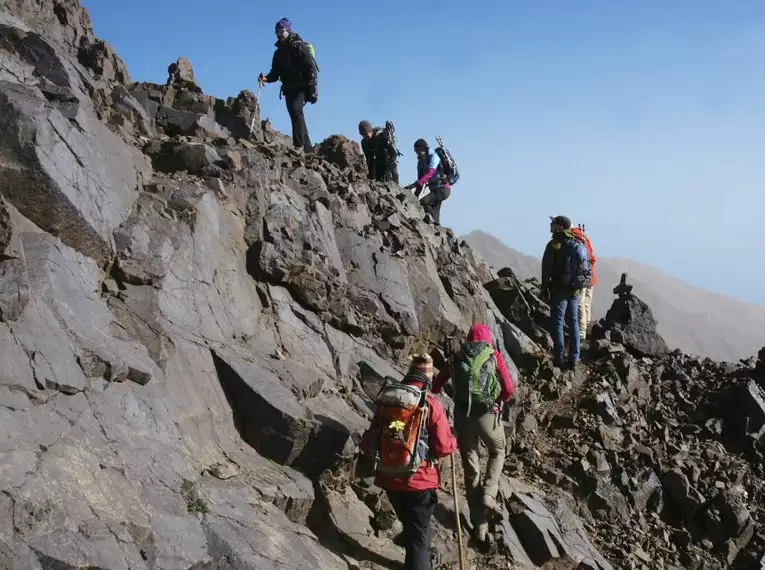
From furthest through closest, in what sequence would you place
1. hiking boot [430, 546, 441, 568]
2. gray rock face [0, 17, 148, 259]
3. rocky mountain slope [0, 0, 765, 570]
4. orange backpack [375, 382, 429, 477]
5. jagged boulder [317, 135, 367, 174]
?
jagged boulder [317, 135, 367, 174] → hiking boot [430, 546, 441, 568] → gray rock face [0, 17, 148, 259] → orange backpack [375, 382, 429, 477] → rocky mountain slope [0, 0, 765, 570]

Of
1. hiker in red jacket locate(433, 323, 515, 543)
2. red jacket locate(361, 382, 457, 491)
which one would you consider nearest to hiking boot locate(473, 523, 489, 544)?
hiker in red jacket locate(433, 323, 515, 543)

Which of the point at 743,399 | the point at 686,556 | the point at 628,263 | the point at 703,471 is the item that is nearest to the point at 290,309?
the point at 686,556

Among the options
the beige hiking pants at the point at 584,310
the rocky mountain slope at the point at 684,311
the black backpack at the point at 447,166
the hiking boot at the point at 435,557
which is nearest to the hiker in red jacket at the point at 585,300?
the beige hiking pants at the point at 584,310

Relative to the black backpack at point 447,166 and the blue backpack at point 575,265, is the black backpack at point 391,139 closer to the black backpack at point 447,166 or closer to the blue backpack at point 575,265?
the black backpack at point 447,166

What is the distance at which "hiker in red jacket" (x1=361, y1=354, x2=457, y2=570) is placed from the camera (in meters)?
7.64

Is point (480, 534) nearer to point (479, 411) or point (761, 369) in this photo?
point (479, 411)

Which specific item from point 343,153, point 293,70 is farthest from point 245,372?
point 343,153

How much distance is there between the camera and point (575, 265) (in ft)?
50.4

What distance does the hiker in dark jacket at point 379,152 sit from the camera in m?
19.6

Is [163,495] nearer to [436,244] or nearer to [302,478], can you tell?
[302,478]

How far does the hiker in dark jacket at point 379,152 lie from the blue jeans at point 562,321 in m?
6.58

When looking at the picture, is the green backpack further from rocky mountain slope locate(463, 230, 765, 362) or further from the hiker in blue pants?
rocky mountain slope locate(463, 230, 765, 362)

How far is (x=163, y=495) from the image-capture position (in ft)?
21.2

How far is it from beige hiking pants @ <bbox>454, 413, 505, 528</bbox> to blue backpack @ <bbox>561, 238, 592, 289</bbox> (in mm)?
6635
